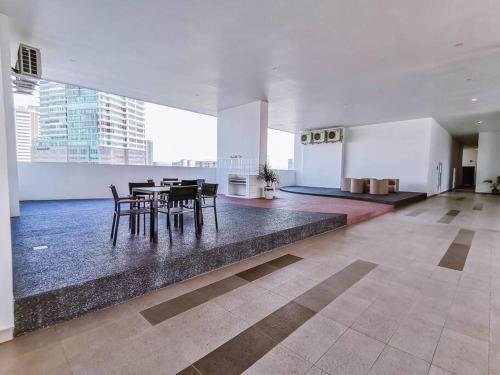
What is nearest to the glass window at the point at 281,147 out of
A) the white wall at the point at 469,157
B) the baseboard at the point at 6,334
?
the baseboard at the point at 6,334

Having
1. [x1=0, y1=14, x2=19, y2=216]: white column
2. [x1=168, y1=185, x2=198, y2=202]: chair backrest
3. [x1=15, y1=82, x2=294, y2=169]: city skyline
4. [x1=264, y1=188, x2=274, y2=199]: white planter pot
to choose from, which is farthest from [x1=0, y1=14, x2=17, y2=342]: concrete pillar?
[x1=264, y1=188, x2=274, y2=199]: white planter pot

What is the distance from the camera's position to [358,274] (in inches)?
109

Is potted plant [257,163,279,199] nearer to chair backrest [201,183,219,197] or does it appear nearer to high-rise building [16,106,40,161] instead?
chair backrest [201,183,219,197]

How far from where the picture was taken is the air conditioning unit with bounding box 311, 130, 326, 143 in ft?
40.7

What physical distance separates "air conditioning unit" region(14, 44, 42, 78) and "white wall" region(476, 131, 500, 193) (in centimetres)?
1759

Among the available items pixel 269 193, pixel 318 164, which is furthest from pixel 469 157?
pixel 269 193

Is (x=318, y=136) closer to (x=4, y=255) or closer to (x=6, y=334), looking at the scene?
(x=4, y=255)

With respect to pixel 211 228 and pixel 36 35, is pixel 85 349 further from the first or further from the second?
pixel 36 35

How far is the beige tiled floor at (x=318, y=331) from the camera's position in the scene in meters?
1.46

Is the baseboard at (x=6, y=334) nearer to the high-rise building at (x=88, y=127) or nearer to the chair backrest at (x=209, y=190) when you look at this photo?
the chair backrest at (x=209, y=190)

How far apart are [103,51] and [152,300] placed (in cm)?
489

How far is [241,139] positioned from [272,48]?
14.0ft

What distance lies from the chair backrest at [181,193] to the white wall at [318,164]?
10397mm

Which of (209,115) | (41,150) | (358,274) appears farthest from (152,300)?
(209,115)
